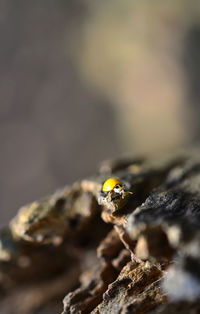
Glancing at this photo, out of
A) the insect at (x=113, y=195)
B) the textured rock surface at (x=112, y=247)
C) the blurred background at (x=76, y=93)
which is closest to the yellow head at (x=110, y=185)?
the insect at (x=113, y=195)

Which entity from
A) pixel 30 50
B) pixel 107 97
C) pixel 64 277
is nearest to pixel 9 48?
pixel 30 50

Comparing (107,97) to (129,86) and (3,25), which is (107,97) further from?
(3,25)

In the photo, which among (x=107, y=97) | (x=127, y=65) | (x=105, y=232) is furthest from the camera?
(x=107, y=97)

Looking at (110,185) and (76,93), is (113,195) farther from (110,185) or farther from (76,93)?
(76,93)

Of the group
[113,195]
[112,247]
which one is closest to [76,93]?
[112,247]

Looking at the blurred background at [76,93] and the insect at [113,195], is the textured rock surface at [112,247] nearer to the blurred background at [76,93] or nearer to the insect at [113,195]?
the insect at [113,195]

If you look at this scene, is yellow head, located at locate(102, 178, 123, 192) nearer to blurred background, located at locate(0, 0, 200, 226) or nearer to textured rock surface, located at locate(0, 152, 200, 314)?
textured rock surface, located at locate(0, 152, 200, 314)
